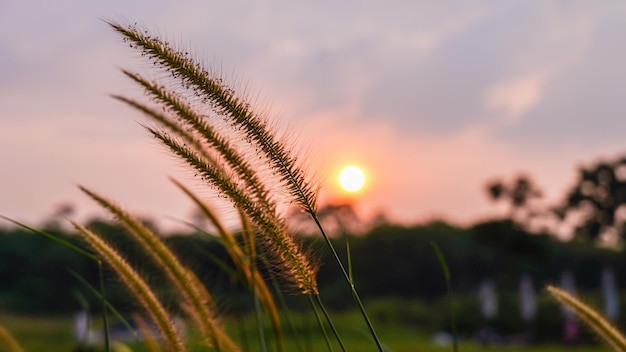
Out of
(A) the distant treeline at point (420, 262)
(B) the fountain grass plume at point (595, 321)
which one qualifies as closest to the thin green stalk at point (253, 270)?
(B) the fountain grass plume at point (595, 321)

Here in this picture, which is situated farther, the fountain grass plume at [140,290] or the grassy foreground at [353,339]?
the grassy foreground at [353,339]

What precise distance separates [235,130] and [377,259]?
3209cm

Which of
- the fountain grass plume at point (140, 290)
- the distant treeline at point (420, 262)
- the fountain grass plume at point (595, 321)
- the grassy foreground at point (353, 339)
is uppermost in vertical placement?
the distant treeline at point (420, 262)

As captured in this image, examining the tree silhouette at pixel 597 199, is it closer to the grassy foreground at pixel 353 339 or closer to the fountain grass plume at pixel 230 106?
the grassy foreground at pixel 353 339

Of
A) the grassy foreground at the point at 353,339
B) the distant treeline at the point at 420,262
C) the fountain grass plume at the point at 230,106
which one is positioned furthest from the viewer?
the distant treeline at the point at 420,262

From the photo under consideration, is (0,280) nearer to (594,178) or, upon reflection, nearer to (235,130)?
(594,178)

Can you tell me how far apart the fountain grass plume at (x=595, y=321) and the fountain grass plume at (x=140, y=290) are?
853 mm

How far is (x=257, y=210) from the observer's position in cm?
135

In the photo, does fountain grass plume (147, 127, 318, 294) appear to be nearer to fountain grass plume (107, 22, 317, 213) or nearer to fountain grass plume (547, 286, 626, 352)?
fountain grass plume (107, 22, 317, 213)

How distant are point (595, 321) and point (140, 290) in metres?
1.02

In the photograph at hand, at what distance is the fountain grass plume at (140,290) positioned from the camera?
159 centimetres

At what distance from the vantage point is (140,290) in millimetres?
1652

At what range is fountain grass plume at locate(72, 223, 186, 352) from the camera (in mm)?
1595

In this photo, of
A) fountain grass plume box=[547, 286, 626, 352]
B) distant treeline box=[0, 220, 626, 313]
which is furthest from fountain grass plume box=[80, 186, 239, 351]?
distant treeline box=[0, 220, 626, 313]
